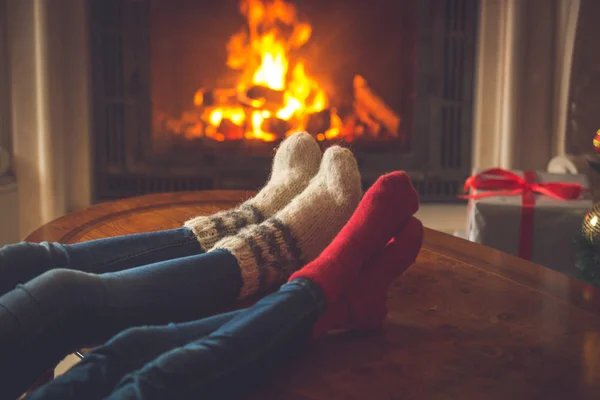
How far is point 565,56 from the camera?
2014mm

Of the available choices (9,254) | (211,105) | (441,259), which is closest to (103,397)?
(9,254)

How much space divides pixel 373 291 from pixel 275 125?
142 centimetres

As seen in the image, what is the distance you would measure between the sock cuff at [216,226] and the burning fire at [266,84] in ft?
3.78

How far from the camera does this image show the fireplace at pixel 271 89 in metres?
2.06

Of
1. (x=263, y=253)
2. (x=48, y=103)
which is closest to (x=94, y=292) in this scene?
(x=263, y=253)

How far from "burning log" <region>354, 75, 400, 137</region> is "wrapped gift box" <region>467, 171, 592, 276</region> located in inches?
29.1

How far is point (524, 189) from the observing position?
4.90 ft

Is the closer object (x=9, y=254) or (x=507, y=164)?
(x=9, y=254)

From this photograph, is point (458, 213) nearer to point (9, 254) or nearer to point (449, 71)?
point (449, 71)

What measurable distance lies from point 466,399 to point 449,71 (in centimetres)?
167

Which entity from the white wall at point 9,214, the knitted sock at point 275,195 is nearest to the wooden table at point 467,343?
the knitted sock at point 275,195

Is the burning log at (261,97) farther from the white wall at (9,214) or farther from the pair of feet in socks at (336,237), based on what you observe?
the pair of feet in socks at (336,237)

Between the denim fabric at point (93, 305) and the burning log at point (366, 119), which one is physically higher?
the burning log at point (366, 119)

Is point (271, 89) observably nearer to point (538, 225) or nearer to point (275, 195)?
point (538, 225)
